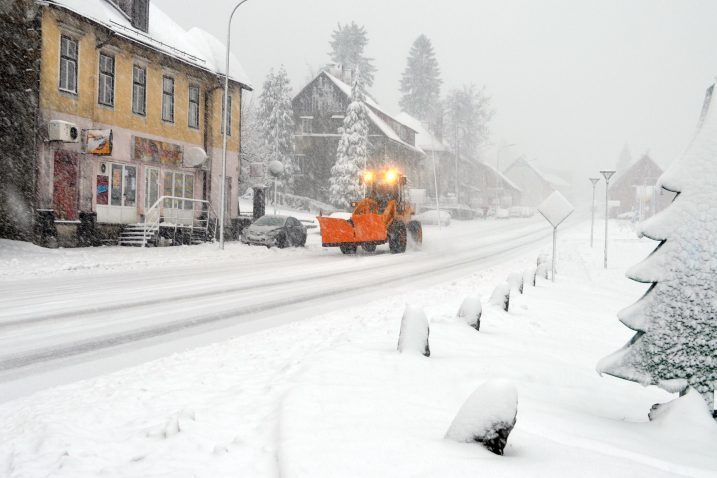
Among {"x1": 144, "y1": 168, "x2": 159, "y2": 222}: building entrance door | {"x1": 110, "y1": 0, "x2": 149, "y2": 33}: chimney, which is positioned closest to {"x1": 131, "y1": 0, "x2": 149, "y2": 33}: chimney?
{"x1": 110, "y1": 0, "x2": 149, "y2": 33}: chimney

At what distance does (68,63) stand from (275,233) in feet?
32.0

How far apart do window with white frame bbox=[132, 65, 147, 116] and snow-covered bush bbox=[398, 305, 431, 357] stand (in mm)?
21047

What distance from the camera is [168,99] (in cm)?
2591

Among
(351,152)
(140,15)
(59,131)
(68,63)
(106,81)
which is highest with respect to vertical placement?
(140,15)

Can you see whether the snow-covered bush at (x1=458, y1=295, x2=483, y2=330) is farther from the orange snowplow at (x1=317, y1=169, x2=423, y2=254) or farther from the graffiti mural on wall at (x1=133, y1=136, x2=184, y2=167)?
the graffiti mural on wall at (x1=133, y1=136, x2=184, y2=167)

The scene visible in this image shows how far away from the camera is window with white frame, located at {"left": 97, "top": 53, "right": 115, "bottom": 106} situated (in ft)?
72.7

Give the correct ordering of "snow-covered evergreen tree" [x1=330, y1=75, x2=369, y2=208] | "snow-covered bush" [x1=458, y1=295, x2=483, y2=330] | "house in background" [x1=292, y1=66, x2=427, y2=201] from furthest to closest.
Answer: "house in background" [x1=292, y1=66, x2=427, y2=201]
"snow-covered evergreen tree" [x1=330, y1=75, x2=369, y2=208]
"snow-covered bush" [x1=458, y1=295, x2=483, y2=330]

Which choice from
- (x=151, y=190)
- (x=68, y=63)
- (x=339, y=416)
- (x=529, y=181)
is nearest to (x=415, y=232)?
(x=151, y=190)

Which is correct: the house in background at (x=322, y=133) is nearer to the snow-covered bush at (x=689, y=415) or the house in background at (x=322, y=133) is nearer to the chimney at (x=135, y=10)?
the chimney at (x=135, y=10)

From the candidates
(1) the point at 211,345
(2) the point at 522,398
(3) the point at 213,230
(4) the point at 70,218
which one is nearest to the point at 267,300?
(1) the point at 211,345

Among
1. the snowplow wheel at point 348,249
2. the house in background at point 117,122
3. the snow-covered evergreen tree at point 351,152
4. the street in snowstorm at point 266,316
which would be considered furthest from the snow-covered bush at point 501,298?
the snow-covered evergreen tree at point 351,152

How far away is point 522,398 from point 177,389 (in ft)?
9.61

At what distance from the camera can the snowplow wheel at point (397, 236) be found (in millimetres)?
22294

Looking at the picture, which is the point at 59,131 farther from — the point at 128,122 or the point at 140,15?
the point at 140,15
